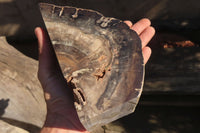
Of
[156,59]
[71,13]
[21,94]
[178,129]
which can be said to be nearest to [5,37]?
[21,94]

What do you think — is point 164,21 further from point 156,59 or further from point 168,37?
point 156,59

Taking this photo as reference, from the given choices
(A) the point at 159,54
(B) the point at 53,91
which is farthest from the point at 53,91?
(A) the point at 159,54

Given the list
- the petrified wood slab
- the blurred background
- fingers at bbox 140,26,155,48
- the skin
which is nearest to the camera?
the petrified wood slab

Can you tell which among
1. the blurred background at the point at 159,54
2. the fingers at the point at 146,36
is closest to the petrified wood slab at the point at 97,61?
the fingers at the point at 146,36

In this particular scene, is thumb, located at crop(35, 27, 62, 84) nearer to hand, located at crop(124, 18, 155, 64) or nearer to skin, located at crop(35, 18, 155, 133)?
skin, located at crop(35, 18, 155, 133)

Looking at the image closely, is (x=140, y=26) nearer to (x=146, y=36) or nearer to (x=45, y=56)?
(x=146, y=36)

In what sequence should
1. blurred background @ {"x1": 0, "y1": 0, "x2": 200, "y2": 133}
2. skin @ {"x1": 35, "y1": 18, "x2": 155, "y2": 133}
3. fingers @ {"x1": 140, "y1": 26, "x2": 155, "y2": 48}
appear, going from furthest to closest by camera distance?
blurred background @ {"x1": 0, "y1": 0, "x2": 200, "y2": 133} < fingers @ {"x1": 140, "y1": 26, "x2": 155, "y2": 48} < skin @ {"x1": 35, "y1": 18, "x2": 155, "y2": 133}

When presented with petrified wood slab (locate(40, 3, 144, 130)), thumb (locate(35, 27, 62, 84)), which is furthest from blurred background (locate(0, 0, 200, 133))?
petrified wood slab (locate(40, 3, 144, 130))
